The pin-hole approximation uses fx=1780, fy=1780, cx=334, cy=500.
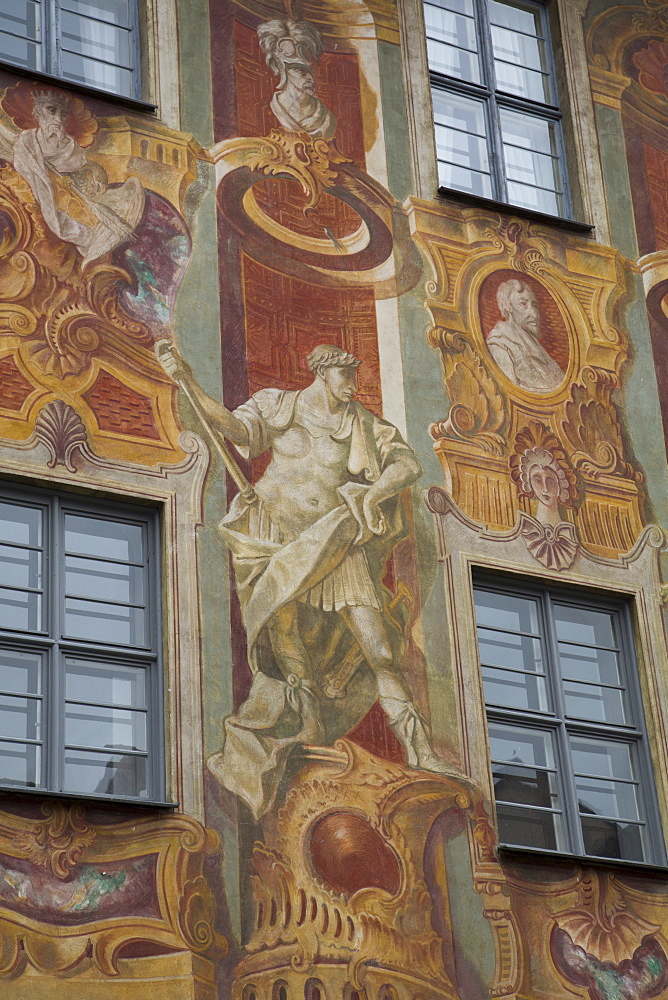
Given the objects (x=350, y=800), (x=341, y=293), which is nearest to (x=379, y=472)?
(x=341, y=293)

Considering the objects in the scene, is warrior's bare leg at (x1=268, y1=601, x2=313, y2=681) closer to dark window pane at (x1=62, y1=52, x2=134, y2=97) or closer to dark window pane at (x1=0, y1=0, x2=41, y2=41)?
dark window pane at (x1=62, y1=52, x2=134, y2=97)

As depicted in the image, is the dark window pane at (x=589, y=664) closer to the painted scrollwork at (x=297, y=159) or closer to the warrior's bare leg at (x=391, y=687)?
the warrior's bare leg at (x=391, y=687)

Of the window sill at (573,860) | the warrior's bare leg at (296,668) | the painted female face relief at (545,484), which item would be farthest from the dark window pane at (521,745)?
the painted female face relief at (545,484)

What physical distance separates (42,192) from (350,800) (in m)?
4.24

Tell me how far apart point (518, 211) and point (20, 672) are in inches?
208

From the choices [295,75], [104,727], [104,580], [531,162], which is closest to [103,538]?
[104,580]

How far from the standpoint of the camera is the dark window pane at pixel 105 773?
9.81m

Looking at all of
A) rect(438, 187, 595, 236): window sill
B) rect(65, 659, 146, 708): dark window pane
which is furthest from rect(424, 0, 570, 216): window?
rect(65, 659, 146, 708): dark window pane

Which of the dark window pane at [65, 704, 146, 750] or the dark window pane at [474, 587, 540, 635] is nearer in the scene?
the dark window pane at [65, 704, 146, 750]

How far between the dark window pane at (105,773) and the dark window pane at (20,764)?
0.17 m

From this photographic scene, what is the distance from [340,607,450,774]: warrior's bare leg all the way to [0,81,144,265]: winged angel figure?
2.84 meters

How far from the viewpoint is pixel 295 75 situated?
1263 centimetres

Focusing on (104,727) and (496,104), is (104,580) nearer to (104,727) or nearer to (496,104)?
(104,727)

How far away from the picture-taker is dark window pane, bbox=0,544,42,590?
1014 cm
